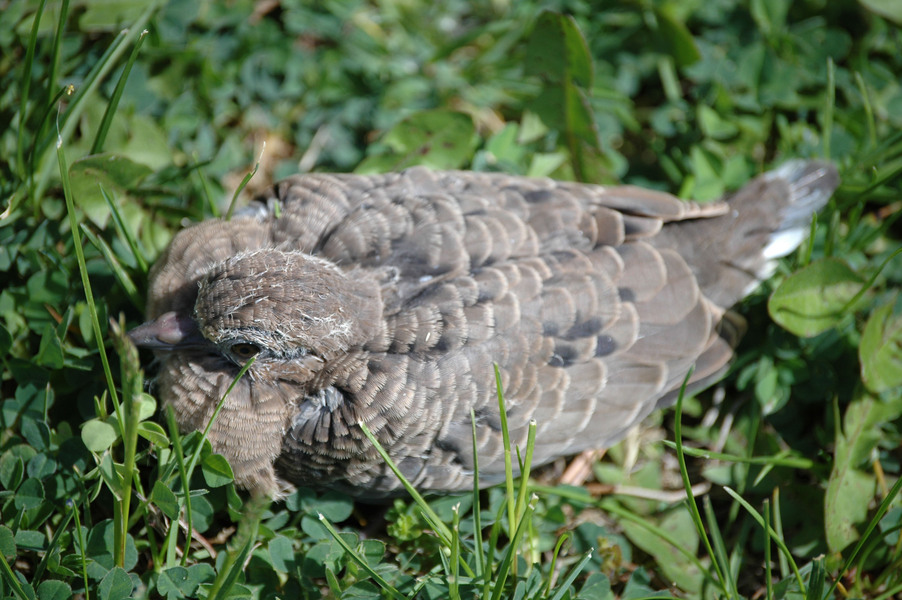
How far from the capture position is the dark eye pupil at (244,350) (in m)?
2.72

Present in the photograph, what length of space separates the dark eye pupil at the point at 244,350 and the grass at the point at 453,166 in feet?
1.16

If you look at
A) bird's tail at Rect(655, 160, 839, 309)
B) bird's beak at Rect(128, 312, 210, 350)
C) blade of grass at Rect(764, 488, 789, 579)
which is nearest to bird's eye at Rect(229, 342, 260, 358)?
bird's beak at Rect(128, 312, 210, 350)

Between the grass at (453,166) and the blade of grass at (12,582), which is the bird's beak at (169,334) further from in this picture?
the blade of grass at (12,582)

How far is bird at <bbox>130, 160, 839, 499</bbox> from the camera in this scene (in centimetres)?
272

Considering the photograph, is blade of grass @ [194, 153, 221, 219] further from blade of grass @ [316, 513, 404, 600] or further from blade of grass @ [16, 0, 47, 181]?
blade of grass @ [316, 513, 404, 600]

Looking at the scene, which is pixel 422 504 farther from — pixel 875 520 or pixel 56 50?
pixel 56 50

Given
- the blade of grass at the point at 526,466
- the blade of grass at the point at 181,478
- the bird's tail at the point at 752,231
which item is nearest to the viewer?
the blade of grass at the point at 181,478

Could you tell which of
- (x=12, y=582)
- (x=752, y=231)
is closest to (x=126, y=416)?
(x=12, y=582)

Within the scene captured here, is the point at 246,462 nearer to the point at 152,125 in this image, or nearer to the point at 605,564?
the point at 605,564

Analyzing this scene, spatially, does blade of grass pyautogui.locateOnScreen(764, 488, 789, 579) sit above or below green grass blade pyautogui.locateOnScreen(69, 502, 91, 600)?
below

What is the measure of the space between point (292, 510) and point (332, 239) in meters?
1.11

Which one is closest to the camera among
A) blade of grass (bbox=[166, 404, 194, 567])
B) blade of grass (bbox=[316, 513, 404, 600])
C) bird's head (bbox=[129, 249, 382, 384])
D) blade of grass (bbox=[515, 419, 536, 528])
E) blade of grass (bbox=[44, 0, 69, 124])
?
blade of grass (bbox=[166, 404, 194, 567])

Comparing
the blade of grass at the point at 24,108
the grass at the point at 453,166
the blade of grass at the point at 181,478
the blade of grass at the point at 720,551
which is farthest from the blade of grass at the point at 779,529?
the blade of grass at the point at 24,108

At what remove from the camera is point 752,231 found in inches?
137
